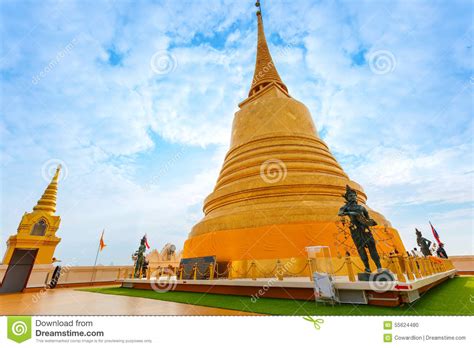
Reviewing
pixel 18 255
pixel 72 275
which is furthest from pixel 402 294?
pixel 18 255

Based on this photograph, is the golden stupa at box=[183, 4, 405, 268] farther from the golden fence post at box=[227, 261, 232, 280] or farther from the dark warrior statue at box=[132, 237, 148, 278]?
the dark warrior statue at box=[132, 237, 148, 278]

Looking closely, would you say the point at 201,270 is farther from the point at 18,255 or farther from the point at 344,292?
the point at 18,255

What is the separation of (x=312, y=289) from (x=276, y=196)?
180 inches

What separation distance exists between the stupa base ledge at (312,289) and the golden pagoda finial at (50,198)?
13602mm

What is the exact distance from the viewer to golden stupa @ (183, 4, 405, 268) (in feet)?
24.0

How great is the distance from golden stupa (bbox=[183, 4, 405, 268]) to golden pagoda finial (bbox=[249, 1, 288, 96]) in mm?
4254

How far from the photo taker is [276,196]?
903cm

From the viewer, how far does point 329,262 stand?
6422 mm

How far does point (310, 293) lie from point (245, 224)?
11.8ft

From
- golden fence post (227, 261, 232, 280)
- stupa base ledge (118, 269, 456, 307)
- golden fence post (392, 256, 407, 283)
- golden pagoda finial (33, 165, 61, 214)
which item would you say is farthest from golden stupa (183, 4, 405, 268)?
golden pagoda finial (33, 165, 61, 214)

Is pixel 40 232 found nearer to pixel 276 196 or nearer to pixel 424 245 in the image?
pixel 276 196

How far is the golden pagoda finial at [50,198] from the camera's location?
1557 centimetres

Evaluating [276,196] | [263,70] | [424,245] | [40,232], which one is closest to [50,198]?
[40,232]

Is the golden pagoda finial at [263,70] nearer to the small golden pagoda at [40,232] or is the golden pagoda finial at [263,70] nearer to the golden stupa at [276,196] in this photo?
the golden stupa at [276,196]
